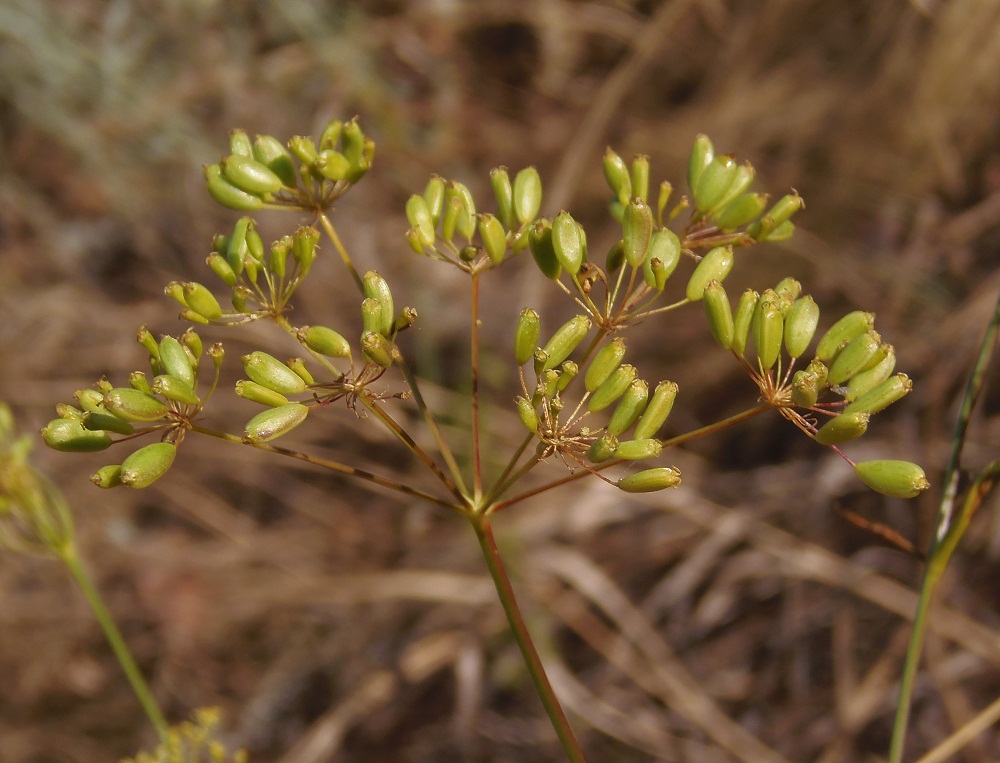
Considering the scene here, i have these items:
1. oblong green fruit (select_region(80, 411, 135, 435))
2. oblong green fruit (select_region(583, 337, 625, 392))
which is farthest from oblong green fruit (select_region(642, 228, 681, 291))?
oblong green fruit (select_region(80, 411, 135, 435))

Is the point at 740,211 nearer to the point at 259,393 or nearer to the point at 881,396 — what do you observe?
the point at 881,396

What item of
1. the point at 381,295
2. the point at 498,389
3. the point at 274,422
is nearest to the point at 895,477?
the point at 381,295

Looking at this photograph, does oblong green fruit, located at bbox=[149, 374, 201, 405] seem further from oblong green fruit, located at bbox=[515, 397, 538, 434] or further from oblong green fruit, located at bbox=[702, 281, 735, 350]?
oblong green fruit, located at bbox=[702, 281, 735, 350]

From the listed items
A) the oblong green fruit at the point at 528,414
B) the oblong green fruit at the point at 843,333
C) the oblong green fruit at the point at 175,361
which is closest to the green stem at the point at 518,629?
the oblong green fruit at the point at 528,414

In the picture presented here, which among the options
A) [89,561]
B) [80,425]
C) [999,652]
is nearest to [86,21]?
[89,561]

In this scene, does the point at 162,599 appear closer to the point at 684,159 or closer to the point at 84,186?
the point at 84,186

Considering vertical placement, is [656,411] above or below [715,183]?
below
